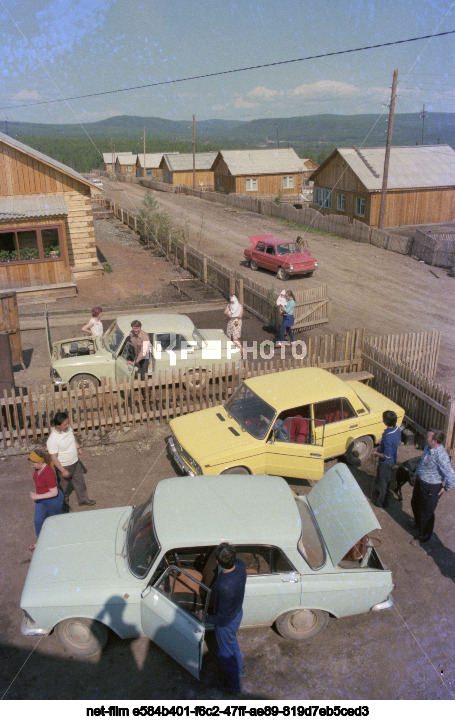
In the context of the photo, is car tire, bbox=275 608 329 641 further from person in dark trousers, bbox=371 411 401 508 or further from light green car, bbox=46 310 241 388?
light green car, bbox=46 310 241 388

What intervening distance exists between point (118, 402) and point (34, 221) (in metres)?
11.6

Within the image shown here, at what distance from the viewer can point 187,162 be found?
6419 cm

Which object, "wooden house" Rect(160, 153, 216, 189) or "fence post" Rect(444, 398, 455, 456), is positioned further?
"wooden house" Rect(160, 153, 216, 189)

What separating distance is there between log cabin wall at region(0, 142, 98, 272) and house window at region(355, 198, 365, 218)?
19059mm

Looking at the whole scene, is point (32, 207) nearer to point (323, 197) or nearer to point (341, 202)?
point (341, 202)

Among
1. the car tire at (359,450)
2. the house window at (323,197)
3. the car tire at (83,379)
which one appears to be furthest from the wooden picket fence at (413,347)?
the house window at (323,197)

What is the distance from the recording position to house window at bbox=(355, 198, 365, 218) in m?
34.8

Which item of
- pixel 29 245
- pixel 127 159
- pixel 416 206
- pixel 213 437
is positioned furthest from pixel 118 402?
pixel 127 159

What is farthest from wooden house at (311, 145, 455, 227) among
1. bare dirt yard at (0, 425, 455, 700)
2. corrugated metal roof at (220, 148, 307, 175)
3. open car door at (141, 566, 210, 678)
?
open car door at (141, 566, 210, 678)

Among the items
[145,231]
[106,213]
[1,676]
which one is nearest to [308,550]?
[1,676]

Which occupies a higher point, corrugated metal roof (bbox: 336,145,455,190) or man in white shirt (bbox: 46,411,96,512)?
corrugated metal roof (bbox: 336,145,455,190)

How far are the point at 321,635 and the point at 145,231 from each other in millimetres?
26948

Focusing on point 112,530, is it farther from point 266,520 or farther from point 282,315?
point 282,315

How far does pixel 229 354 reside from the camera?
11805 mm
